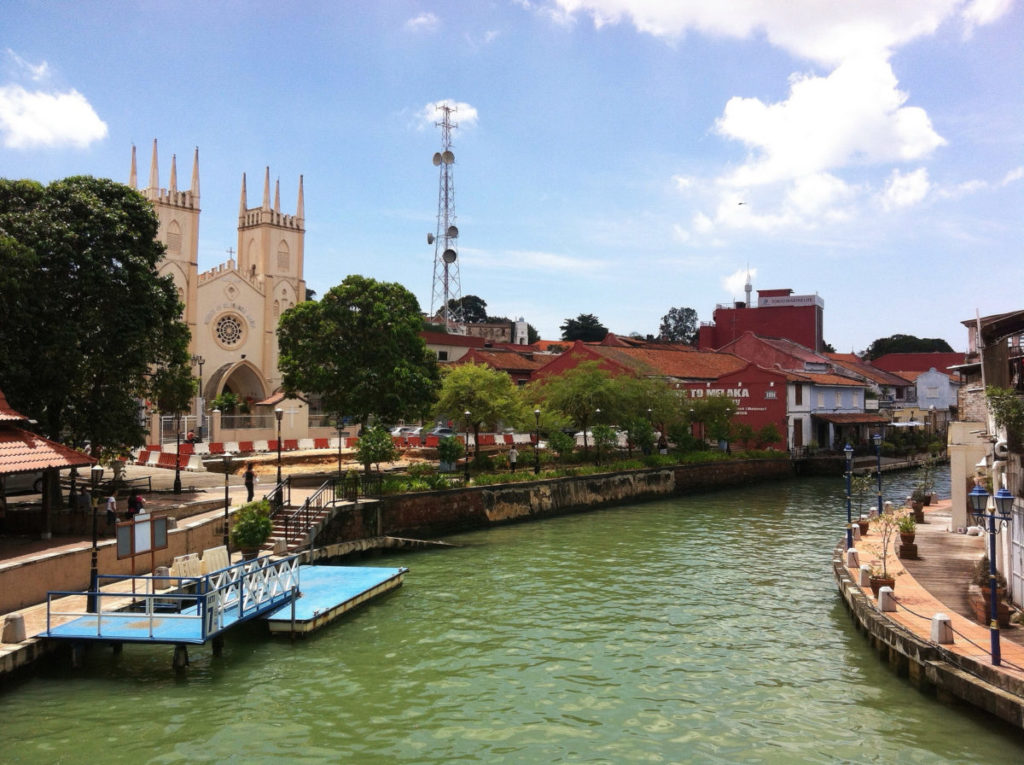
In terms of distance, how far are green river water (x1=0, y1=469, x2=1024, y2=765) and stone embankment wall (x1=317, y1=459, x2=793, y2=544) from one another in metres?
5.84

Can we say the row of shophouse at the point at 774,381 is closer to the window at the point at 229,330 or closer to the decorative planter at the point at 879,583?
the window at the point at 229,330

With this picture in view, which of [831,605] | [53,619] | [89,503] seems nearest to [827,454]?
[831,605]

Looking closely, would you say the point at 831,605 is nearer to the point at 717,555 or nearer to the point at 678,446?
the point at 717,555

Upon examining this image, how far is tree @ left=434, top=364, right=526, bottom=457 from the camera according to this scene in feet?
129

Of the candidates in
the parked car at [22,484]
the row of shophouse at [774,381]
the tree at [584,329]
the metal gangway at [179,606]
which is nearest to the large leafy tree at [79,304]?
the parked car at [22,484]

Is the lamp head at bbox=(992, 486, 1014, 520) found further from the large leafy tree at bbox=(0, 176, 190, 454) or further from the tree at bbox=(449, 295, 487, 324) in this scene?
the tree at bbox=(449, 295, 487, 324)

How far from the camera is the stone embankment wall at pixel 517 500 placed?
91.7 ft

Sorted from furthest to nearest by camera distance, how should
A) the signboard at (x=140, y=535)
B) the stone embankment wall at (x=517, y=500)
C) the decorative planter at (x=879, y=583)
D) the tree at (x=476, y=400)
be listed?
the tree at (x=476, y=400)
the stone embankment wall at (x=517, y=500)
the decorative planter at (x=879, y=583)
the signboard at (x=140, y=535)

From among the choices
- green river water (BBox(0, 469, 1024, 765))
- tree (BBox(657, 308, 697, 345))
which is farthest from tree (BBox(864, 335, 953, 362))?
green river water (BBox(0, 469, 1024, 765))

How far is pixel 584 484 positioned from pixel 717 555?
488 inches

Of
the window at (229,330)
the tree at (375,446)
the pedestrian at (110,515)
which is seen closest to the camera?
the pedestrian at (110,515)

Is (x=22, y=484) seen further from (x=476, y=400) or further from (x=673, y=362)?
(x=673, y=362)

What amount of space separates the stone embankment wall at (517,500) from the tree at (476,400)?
487 centimetres

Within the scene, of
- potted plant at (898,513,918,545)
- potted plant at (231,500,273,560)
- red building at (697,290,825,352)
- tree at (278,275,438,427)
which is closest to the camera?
potted plant at (898,513,918,545)
